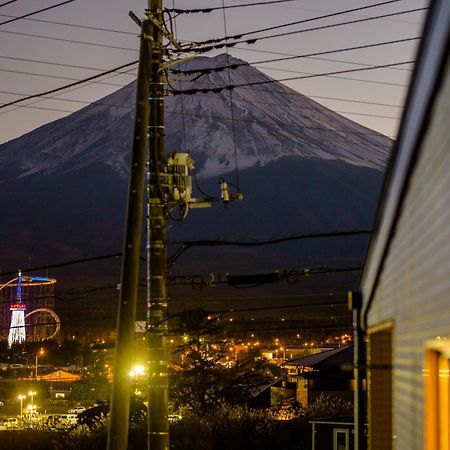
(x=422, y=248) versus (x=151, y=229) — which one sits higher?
(x=151, y=229)

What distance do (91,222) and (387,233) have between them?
191437mm

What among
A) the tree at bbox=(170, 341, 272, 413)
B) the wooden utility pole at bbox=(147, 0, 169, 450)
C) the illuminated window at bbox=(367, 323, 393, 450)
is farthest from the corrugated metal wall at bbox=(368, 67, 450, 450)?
the tree at bbox=(170, 341, 272, 413)

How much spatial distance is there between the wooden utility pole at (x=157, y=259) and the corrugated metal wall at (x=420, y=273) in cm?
689

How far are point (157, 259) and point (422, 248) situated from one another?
9.17 metres

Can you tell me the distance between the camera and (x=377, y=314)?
1096cm

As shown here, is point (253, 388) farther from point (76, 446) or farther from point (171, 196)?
point (171, 196)

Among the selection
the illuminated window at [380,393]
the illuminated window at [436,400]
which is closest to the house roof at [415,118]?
the illuminated window at [436,400]

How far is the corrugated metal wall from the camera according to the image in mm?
6258

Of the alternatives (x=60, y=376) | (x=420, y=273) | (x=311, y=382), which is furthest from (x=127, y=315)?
(x=60, y=376)

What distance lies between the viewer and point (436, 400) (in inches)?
277

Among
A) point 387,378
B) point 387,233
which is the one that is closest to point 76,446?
point 387,378

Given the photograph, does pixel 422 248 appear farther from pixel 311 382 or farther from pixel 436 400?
pixel 311 382

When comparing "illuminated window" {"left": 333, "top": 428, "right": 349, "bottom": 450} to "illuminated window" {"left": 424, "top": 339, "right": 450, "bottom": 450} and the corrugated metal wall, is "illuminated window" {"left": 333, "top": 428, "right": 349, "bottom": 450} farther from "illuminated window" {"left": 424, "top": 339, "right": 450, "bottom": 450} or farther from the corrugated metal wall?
"illuminated window" {"left": 424, "top": 339, "right": 450, "bottom": 450}

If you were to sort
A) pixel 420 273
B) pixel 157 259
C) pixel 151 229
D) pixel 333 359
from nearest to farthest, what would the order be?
1. pixel 420 273
2. pixel 157 259
3. pixel 151 229
4. pixel 333 359
